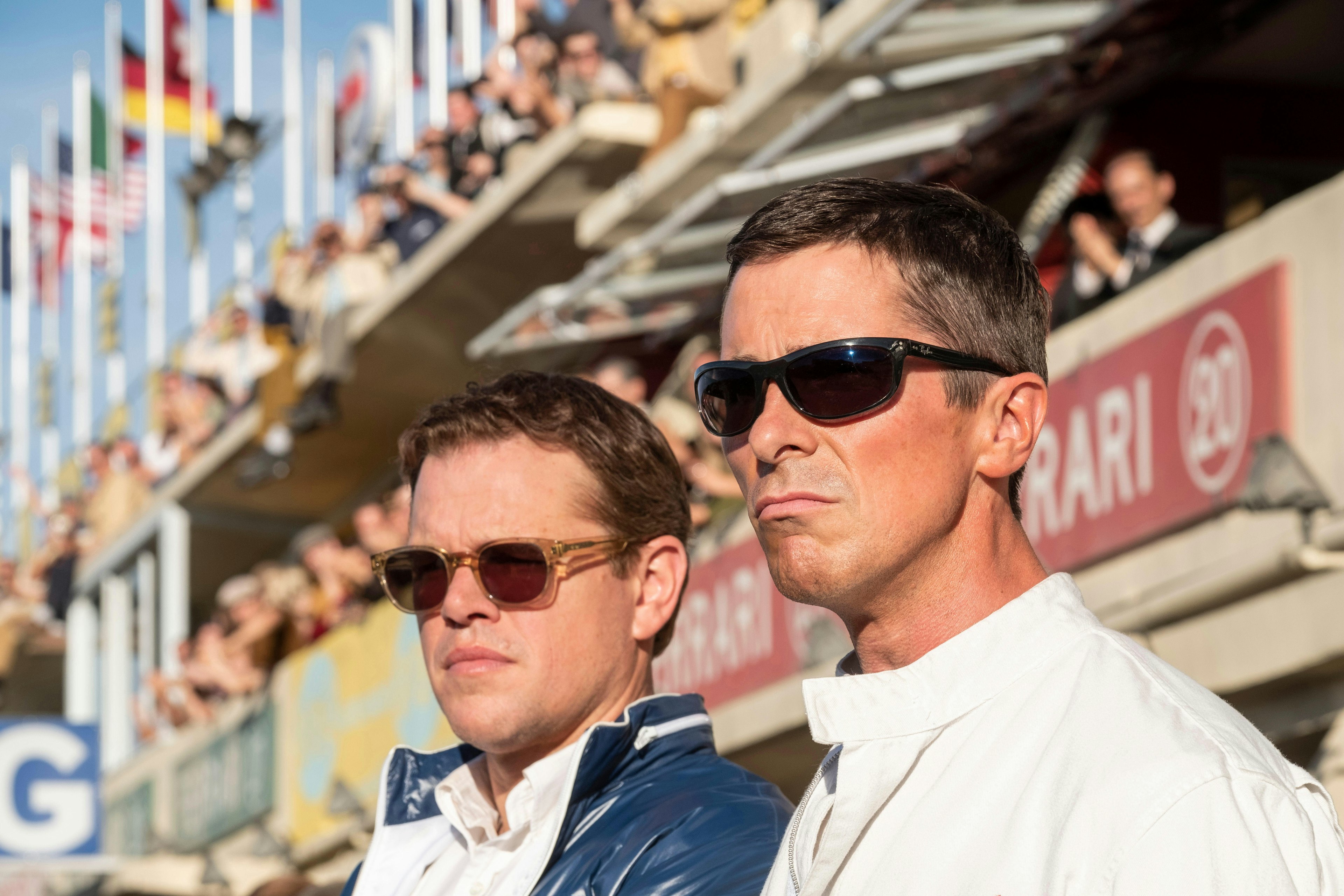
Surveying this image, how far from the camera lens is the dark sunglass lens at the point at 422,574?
3.19 metres

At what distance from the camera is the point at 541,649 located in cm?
309

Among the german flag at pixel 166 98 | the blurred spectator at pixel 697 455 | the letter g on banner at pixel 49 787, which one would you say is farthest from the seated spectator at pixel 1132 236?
the german flag at pixel 166 98

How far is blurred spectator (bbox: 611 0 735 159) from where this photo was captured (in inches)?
518

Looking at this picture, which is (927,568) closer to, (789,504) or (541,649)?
(789,504)

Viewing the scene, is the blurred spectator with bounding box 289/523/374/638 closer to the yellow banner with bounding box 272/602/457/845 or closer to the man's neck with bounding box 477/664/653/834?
the yellow banner with bounding box 272/602/457/845

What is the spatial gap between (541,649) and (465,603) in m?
0.15

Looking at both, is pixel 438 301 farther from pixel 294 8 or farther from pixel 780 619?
pixel 294 8

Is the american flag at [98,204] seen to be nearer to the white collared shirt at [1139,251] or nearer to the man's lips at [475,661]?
the white collared shirt at [1139,251]

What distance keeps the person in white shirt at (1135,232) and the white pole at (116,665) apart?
18803 millimetres

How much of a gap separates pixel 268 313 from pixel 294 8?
21.1ft

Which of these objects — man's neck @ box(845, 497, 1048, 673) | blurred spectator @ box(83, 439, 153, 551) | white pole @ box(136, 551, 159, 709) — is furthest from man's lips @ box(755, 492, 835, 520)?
blurred spectator @ box(83, 439, 153, 551)

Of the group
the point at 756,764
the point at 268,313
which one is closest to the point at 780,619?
the point at 756,764

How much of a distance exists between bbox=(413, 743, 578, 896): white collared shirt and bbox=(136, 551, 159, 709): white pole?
21.2 m

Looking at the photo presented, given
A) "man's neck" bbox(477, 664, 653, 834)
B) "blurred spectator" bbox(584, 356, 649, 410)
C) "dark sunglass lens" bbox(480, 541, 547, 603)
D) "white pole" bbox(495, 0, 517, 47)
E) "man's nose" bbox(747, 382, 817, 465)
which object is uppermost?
"white pole" bbox(495, 0, 517, 47)
